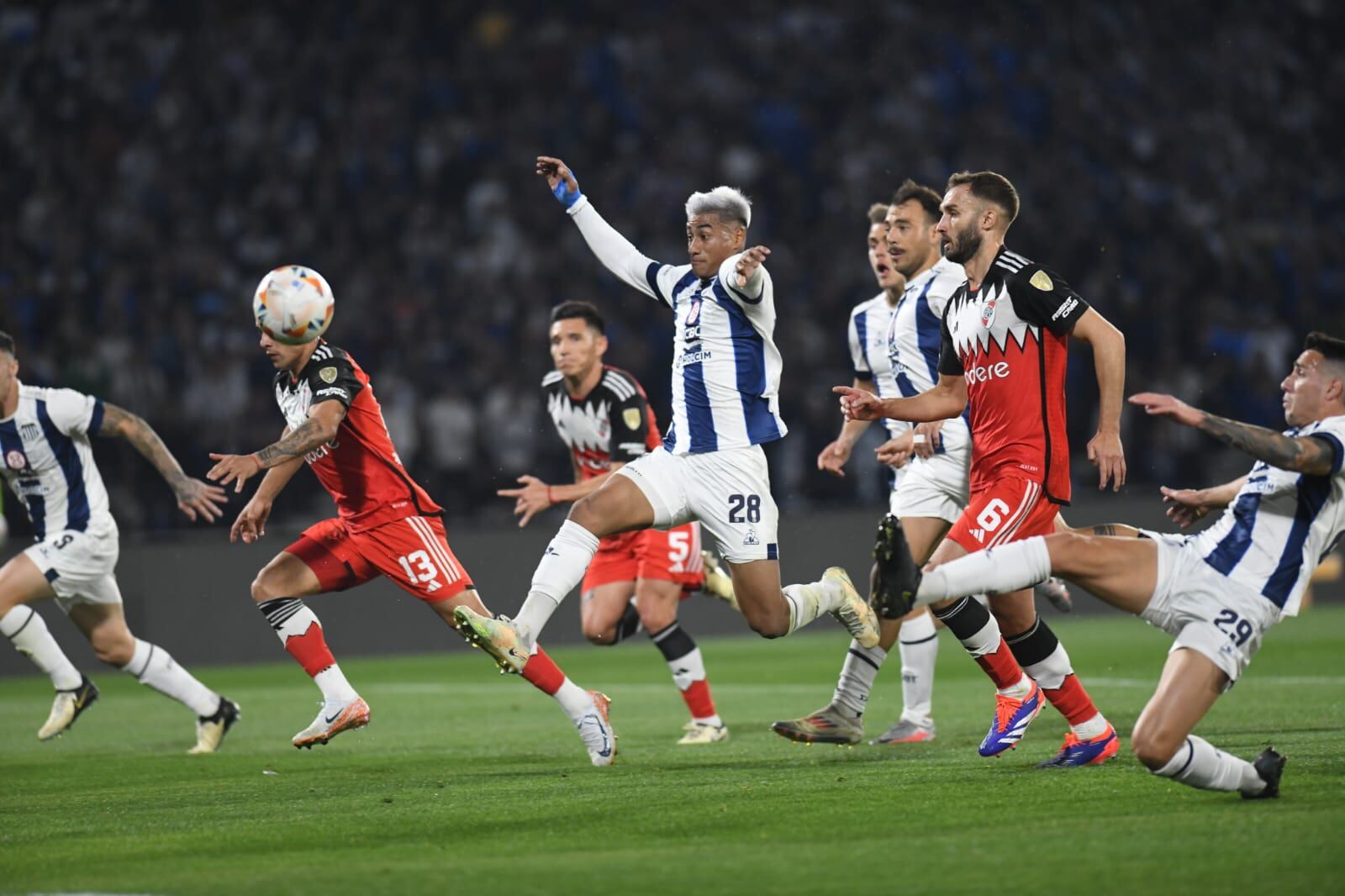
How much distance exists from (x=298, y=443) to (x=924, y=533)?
3.06 metres

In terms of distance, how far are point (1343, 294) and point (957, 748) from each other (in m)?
15.2

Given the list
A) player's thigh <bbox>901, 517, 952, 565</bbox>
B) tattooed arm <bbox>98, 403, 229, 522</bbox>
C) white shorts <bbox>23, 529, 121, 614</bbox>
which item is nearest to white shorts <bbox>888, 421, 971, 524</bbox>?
player's thigh <bbox>901, 517, 952, 565</bbox>

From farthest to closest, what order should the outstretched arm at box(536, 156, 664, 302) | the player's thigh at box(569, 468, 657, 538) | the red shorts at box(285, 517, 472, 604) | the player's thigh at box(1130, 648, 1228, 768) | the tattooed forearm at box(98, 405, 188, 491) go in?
the tattooed forearm at box(98, 405, 188, 491) < the outstretched arm at box(536, 156, 664, 302) < the red shorts at box(285, 517, 472, 604) < the player's thigh at box(569, 468, 657, 538) < the player's thigh at box(1130, 648, 1228, 768)

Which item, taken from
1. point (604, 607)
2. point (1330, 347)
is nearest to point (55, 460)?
point (604, 607)

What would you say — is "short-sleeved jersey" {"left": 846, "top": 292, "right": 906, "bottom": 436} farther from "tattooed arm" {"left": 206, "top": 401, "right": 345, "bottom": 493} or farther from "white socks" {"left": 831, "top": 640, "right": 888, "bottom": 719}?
"tattooed arm" {"left": 206, "top": 401, "right": 345, "bottom": 493}

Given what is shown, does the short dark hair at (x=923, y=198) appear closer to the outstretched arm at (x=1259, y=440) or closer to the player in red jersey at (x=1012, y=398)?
the player in red jersey at (x=1012, y=398)

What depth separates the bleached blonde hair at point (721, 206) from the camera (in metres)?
7.77

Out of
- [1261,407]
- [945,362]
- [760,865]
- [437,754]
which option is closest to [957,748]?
[945,362]

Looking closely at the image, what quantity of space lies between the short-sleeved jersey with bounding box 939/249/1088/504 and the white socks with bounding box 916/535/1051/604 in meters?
1.36

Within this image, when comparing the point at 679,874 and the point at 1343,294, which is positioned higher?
the point at 1343,294

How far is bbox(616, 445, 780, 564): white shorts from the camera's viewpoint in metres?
7.60

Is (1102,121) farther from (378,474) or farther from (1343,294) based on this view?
(378,474)

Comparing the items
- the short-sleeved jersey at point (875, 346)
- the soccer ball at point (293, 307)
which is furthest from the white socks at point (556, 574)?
the short-sleeved jersey at point (875, 346)

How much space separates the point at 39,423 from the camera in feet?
31.3
